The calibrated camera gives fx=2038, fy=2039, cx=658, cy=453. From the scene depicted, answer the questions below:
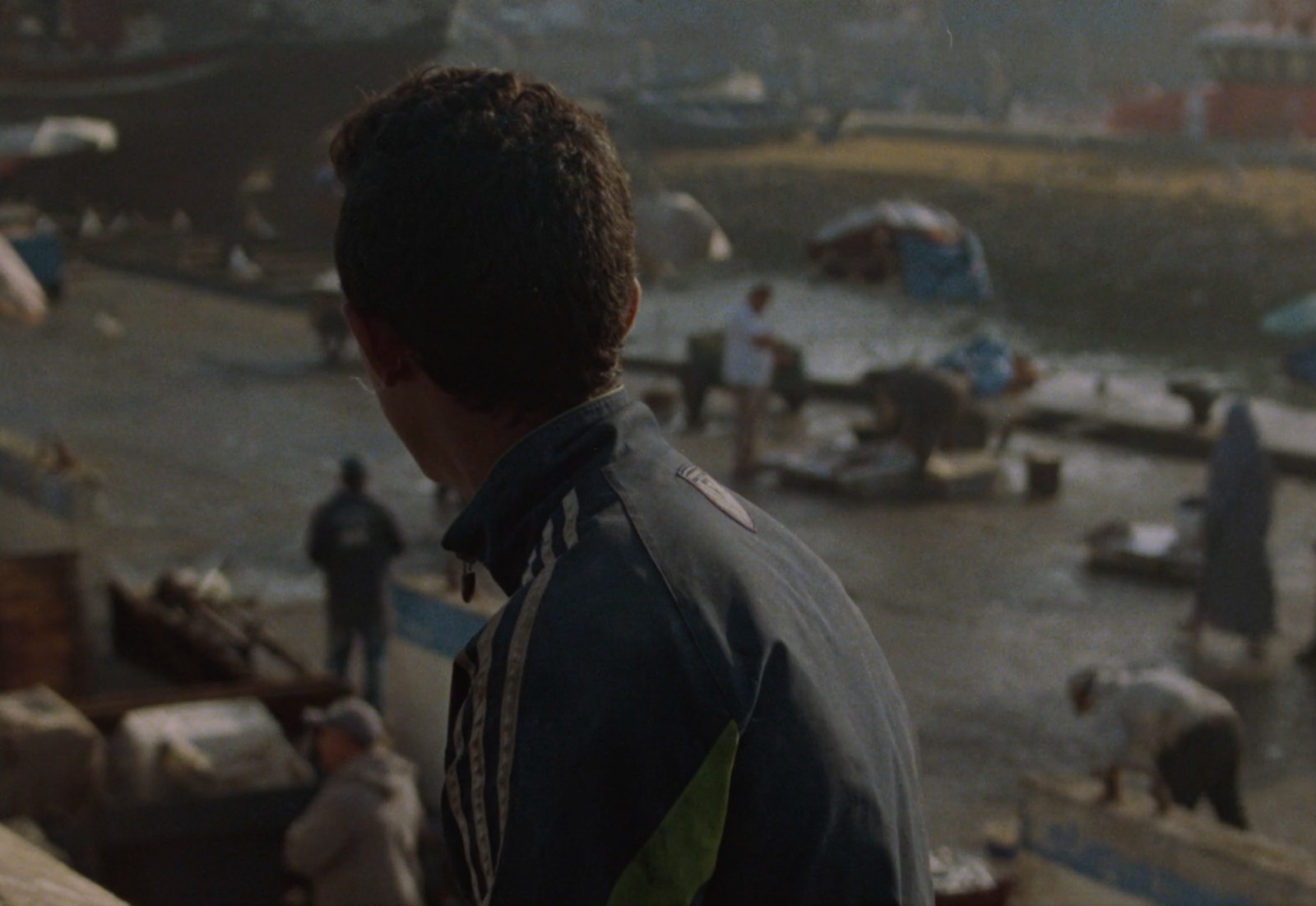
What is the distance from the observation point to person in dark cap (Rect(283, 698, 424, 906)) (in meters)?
6.37

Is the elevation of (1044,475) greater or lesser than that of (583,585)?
lesser

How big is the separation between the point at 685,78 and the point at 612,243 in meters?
23.5

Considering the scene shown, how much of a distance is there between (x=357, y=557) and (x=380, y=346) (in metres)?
8.30

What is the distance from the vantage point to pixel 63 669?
31.0 ft

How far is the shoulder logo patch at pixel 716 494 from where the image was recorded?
4.94 feet

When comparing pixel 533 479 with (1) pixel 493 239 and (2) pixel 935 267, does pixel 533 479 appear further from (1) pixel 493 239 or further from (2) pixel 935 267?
(2) pixel 935 267

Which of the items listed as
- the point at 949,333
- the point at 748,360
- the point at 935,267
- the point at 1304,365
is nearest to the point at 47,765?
the point at 748,360

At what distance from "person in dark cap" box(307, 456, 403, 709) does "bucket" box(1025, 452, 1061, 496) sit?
7.32 m

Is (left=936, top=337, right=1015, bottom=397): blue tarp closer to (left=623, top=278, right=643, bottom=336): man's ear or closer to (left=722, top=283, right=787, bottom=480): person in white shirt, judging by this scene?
(left=722, top=283, right=787, bottom=480): person in white shirt

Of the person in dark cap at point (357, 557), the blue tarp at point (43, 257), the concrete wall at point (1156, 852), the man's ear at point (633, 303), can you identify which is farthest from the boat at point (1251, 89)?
the man's ear at point (633, 303)

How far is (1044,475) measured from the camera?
52.4 ft

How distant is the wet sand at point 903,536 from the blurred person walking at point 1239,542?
32 centimetres

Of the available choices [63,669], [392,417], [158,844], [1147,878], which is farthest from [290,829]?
[392,417]

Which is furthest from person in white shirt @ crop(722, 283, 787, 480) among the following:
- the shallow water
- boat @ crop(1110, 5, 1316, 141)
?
boat @ crop(1110, 5, 1316, 141)
